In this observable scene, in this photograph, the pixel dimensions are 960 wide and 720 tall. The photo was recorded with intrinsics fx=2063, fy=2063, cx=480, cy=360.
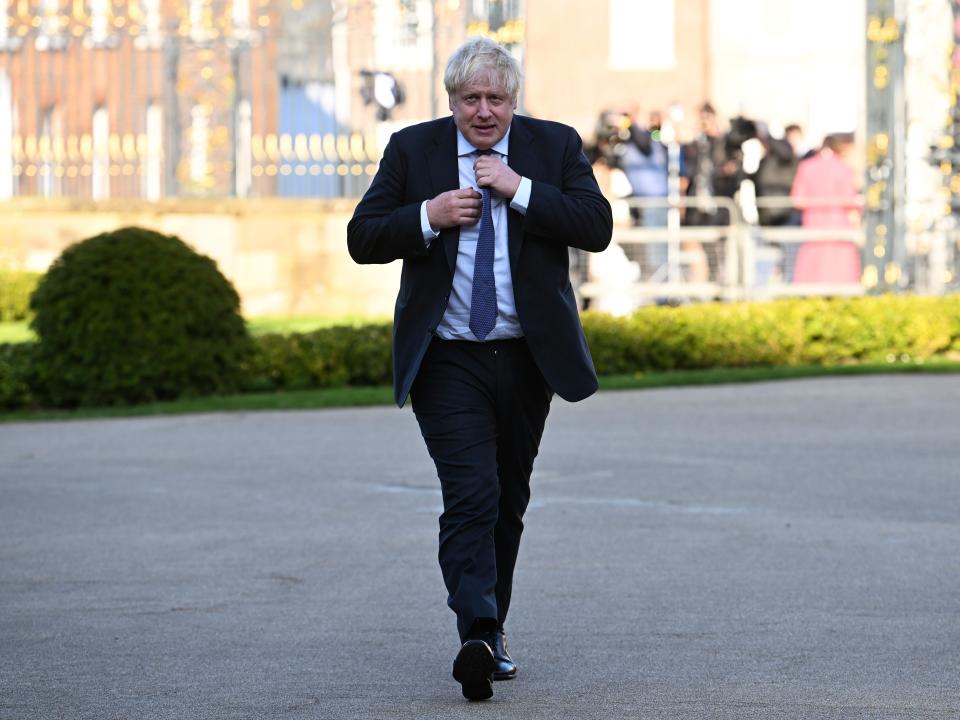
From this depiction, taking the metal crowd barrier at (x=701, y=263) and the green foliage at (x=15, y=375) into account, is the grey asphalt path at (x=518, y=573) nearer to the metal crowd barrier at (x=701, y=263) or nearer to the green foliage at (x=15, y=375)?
the green foliage at (x=15, y=375)

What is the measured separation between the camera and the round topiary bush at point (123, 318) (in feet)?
43.8

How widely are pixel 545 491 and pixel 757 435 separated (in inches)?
97.5

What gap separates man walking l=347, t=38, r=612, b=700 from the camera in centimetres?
531

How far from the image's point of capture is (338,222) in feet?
67.2

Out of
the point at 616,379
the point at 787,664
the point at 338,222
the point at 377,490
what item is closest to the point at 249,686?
the point at 787,664

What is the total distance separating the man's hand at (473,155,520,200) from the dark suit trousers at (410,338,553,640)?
0.42 m

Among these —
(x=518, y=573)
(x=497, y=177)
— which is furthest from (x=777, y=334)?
(x=497, y=177)

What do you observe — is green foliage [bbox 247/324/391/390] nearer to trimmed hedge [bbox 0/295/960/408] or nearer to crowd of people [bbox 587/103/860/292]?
trimmed hedge [bbox 0/295/960/408]

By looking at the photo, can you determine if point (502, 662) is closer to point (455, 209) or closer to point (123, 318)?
point (455, 209)

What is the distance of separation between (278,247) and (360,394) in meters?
6.85

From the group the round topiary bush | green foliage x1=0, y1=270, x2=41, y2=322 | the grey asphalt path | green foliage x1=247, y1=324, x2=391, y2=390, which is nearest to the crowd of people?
green foliage x1=247, y1=324, x2=391, y2=390

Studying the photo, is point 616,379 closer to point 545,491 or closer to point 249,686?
point 545,491

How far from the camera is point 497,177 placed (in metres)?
5.30

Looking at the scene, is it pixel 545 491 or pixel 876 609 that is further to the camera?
pixel 545 491
